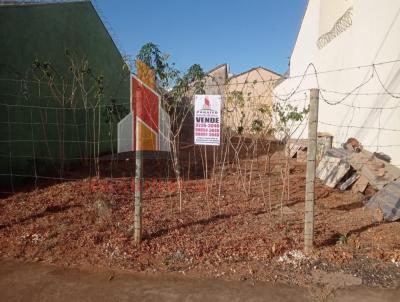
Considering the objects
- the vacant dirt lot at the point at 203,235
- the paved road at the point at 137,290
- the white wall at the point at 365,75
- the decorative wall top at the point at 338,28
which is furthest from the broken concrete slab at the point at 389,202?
Result: the decorative wall top at the point at 338,28

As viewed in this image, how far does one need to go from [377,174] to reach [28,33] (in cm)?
721

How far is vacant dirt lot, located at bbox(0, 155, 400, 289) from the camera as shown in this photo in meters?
3.87

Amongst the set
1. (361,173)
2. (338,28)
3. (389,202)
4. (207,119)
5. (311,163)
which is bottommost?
A: (389,202)

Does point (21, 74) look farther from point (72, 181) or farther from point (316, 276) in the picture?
A: point (316, 276)

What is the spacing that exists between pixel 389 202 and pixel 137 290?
12.6ft

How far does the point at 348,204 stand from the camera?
6.27 metres

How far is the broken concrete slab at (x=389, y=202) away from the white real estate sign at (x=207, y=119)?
8.45 feet

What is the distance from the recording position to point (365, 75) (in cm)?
859

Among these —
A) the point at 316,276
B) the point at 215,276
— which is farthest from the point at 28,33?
the point at 316,276

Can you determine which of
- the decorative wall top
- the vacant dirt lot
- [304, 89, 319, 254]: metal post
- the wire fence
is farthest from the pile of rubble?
the decorative wall top

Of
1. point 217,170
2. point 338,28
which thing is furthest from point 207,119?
point 338,28

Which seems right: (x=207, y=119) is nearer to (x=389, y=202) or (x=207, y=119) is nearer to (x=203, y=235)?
(x=203, y=235)

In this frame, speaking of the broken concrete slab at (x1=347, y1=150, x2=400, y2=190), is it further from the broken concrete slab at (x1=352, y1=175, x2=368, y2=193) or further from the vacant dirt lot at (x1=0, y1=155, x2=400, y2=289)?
the vacant dirt lot at (x1=0, y1=155, x2=400, y2=289)

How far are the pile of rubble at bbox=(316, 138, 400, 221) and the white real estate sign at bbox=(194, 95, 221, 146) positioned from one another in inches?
108
